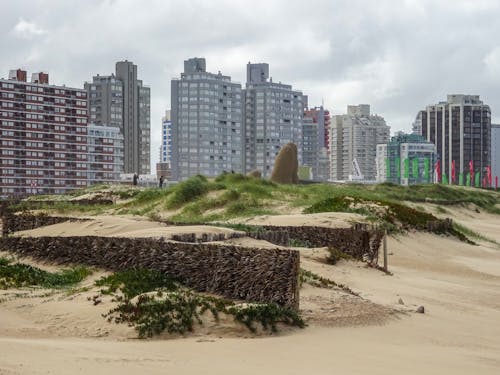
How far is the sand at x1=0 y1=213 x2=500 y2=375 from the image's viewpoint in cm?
919

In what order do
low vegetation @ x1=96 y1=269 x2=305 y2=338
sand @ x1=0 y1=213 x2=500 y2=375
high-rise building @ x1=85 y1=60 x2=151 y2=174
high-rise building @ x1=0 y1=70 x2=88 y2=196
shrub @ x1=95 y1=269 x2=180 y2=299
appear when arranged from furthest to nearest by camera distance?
high-rise building @ x1=85 y1=60 x2=151 y2=174 → high-rise building @ x1=0 y1=70 x2=88 y2=196 → shrub @ x1=95 y1=269 x2=180 y2=299 → low vegetation @ x1=96 y1=269 x2=305 y2=338 → sand @ x1=0 y1=213 x2=500 y2=375

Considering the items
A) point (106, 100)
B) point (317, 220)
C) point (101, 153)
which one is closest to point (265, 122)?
point (106, 100)

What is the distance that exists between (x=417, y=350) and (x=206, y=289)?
4.70 m

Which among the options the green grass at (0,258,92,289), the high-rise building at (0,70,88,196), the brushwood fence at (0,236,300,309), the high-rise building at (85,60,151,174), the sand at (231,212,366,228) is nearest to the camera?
the brushwood fence at (0,236,300,309)

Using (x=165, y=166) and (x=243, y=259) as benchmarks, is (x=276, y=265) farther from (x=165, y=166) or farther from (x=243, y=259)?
(x=165, y=166)

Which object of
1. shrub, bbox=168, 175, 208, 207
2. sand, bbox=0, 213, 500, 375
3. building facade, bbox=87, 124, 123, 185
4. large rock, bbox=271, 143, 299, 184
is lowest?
sand, bbox=0, 213, 500, 375

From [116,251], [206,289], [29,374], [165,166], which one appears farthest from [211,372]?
[165,166]

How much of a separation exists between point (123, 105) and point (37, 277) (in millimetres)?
150783

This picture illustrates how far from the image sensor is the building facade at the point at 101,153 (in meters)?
134

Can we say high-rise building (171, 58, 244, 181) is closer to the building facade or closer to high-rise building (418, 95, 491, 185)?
the building facade

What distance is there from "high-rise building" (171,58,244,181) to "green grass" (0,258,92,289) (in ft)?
460

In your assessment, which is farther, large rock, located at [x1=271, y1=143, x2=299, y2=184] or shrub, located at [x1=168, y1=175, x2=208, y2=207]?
large rock, located at [x1=271, y1=143, x2=299, y2=184]

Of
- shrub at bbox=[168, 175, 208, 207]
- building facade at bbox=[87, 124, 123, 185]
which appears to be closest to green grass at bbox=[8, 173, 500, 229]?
shrub at bbox=[168, 175, 208, 207]

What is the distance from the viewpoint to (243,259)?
13.9 metres
